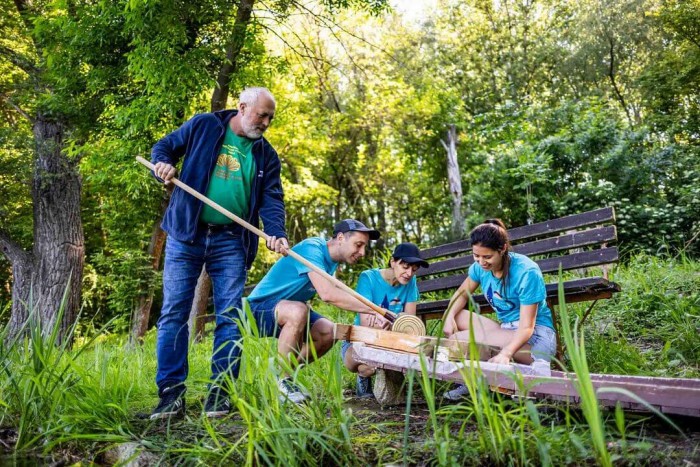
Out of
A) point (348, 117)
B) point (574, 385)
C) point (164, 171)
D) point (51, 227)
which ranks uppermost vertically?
point (348, 117)

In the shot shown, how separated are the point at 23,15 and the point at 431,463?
27.8 ft

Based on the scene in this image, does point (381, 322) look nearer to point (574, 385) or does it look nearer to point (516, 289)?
point (516, 289)

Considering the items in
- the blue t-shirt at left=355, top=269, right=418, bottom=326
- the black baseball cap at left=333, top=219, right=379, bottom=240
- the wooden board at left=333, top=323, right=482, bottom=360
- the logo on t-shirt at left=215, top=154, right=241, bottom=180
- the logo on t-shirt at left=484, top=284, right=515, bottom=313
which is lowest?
the wooden board at left=333, top=323, right=482, bottom=360

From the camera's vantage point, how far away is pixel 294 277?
3707 mm

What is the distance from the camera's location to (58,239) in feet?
29.4

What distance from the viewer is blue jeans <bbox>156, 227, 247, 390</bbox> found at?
310cm

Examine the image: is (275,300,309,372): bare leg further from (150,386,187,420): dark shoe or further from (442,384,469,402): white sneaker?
(442,384,469,402): white sneaker

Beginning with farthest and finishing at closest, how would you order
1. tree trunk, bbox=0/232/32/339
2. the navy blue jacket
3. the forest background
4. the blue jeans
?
1. tree trunk, bbox=0/232/32/339
2. the forest background
3. the navy blue jacket
4. the blue jeans

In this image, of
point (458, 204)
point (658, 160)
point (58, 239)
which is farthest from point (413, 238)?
point (58, 239)

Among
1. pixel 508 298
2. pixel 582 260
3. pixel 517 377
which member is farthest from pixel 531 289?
pixel 517 377

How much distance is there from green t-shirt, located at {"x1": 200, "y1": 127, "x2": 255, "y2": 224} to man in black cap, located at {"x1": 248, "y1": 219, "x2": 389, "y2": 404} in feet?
1.58

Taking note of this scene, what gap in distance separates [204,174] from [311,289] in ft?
3.21

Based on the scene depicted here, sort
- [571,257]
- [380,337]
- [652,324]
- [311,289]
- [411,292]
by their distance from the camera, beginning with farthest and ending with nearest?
[652,324] < [571,257] < [411,292] < [311,289] < [380,337]

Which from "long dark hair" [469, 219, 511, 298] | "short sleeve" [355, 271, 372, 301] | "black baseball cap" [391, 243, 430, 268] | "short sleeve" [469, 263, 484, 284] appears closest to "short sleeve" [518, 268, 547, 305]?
"long dark hair" [469, 219, 511, 298]
